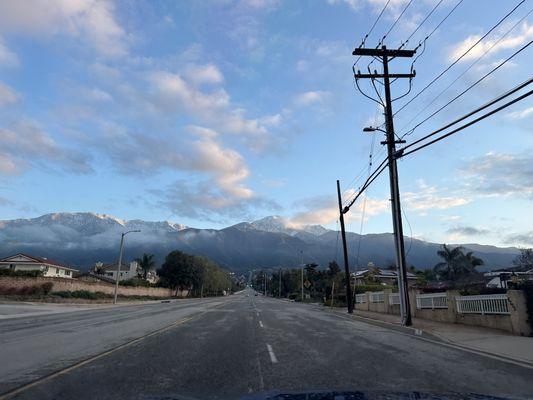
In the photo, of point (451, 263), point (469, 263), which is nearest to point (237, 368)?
point (451, 263)

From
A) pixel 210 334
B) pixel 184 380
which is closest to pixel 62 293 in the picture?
pixel 210 334

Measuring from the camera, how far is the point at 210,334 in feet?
56.4

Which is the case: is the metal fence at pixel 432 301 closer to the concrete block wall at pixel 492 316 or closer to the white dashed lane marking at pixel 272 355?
the concrete block wall at pixel 492 316

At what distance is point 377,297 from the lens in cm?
3578

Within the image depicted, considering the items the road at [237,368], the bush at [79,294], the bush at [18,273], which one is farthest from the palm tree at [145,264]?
the road at [237,368]

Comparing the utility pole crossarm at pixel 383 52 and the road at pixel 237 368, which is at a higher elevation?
the utility pole crossarm at pixel 383 52

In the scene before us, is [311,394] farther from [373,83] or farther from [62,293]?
[62,293]

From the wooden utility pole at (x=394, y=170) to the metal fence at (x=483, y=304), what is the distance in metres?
2.34

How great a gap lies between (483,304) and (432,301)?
5.42 metres

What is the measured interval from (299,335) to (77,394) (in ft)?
35.0

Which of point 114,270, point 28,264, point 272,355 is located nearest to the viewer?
point 272,355

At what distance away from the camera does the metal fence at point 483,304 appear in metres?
17.4

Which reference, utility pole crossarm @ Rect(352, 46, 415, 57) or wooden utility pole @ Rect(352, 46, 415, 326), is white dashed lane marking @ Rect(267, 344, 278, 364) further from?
utility pole crossarm @ Rect(352, 46, 415, 57)

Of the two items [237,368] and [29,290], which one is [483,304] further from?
[29,290]
